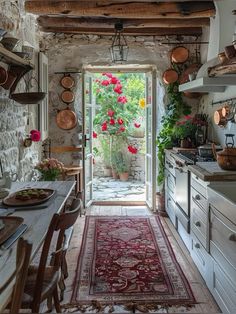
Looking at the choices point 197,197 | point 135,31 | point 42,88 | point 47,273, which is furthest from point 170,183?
point 47,273

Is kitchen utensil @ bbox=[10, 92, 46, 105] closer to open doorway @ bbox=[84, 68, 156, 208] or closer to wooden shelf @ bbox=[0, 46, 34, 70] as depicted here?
wooden shelf @ bbox=[0, 46, 34, 70]

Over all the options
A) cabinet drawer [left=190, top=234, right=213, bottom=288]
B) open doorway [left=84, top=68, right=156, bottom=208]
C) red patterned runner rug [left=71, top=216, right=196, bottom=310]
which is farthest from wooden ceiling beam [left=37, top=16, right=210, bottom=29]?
open doorway [left=84, top=68, right=156, bottom=208]

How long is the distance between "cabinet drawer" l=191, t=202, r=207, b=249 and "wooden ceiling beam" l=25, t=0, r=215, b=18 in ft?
7.08

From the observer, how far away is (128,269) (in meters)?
3.44

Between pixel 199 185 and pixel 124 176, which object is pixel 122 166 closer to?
pixel 124 176

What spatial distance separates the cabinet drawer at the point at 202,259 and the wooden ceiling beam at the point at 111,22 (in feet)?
8.85

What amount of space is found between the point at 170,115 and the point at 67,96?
1492 mm

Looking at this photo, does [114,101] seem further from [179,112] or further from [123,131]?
[179,112]

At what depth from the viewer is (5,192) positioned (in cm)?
255

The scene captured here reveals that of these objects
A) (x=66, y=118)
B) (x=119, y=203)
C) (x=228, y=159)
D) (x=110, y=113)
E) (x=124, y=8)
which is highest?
(x=124, y=8)

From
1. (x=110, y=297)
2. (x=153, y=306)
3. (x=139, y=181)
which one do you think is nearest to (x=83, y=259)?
(x=110, y=297)

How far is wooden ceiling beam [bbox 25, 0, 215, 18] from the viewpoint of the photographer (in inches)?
160

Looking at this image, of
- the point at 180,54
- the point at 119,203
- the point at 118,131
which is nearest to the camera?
the point at 180,54

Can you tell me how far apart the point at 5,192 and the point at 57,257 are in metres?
0.70
